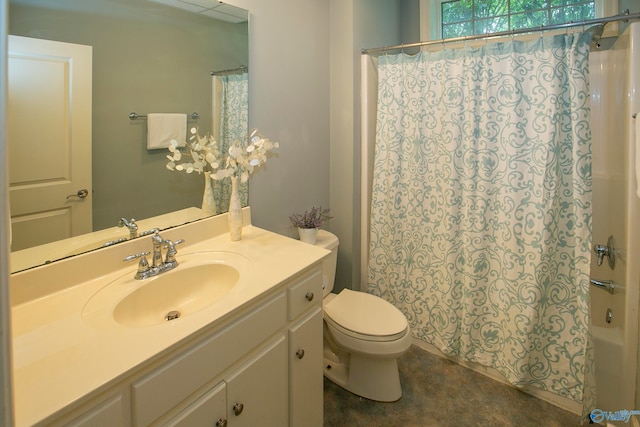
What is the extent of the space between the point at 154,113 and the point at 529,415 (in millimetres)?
2276

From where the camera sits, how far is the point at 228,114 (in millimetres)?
1697

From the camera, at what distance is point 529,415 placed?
71.0 inches

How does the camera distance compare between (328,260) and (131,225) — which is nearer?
(131,225)

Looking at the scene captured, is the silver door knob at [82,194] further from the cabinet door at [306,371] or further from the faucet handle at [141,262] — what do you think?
the cabinet door at [306,371]

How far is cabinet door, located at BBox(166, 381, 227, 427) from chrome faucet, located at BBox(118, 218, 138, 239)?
68cm

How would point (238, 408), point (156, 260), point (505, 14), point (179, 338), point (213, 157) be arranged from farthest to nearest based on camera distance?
1. point (505, 14)
2. point (213, 157)
3. point (156, 260)
4. point (238, 408)
5. point (179, 338)

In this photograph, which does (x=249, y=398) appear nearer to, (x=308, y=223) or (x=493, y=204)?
(x=308, y=223)

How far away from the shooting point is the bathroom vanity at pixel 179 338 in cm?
78

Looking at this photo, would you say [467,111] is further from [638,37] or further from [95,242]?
[95,242]

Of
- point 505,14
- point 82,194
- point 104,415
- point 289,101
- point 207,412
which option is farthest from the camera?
point 505,14

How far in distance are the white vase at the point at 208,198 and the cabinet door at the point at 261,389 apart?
2.32 ft

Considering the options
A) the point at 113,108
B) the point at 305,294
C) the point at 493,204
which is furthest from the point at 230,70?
the point at 493,204

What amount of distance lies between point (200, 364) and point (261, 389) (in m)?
0.32

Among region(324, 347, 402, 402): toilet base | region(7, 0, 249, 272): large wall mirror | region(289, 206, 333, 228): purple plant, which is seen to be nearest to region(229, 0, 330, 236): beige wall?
region(289, 206, 333, 228): purple plant
